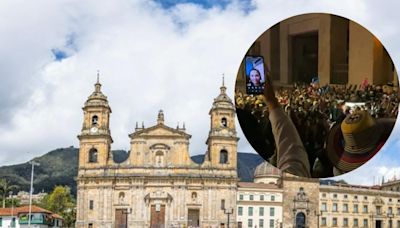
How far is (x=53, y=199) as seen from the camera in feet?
323

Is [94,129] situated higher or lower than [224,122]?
lower

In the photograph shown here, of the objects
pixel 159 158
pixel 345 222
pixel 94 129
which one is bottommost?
pixel 345 222

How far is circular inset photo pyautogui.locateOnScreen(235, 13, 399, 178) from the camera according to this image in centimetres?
437

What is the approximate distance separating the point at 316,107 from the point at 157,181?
71280 millimetres

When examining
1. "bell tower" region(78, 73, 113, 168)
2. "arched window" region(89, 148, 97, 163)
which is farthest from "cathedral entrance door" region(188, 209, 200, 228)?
"arched window" region(89, 148, 97, 163)

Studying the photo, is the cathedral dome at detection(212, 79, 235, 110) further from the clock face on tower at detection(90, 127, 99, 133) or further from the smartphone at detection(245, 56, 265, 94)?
the smartphone at detection(245, 56, 265, 94)

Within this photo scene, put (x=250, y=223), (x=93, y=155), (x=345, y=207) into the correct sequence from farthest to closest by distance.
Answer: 1. (x=345, y=207)
2. (x=250, y=223)
3. (x=93, y=155)

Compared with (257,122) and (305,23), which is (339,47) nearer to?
(305,23)

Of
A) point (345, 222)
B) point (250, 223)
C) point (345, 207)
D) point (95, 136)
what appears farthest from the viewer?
point (345, 207)

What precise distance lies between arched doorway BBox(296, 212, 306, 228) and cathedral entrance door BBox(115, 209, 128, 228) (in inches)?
840

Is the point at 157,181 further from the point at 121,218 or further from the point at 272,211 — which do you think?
the point at 272,211

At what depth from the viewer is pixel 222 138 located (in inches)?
2980

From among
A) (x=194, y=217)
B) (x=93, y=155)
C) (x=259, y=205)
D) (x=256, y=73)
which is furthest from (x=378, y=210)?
(x=256, y=73)

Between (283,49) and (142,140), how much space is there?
233 ft
